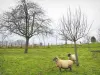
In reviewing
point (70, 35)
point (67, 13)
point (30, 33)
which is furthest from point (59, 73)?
point (30, 33)

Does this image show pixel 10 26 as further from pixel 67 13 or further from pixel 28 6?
pixel 67 13

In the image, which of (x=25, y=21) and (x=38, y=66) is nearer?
(x=38, y=66)

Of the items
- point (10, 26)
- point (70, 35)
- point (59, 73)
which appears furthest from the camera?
point (10, 26)

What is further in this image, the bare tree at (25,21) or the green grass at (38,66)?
the bare tree at (25,21)

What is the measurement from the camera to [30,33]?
40062 millimetres

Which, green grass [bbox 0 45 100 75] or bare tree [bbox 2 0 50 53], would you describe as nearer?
green grass [bbox 0 45 100 75]

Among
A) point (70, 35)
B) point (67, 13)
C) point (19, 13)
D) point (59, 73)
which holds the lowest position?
point (59, 73)

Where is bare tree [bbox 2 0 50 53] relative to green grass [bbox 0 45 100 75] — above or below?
above

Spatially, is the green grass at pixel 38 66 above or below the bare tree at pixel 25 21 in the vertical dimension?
below

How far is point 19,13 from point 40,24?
5.01 m

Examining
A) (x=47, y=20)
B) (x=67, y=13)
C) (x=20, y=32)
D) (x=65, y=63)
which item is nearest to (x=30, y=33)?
(x=20, y=32)

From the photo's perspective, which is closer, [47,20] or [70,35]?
[70,35]

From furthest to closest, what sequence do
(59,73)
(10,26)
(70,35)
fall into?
(10,26), (70,35), (59,73)

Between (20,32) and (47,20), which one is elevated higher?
(47,20)
